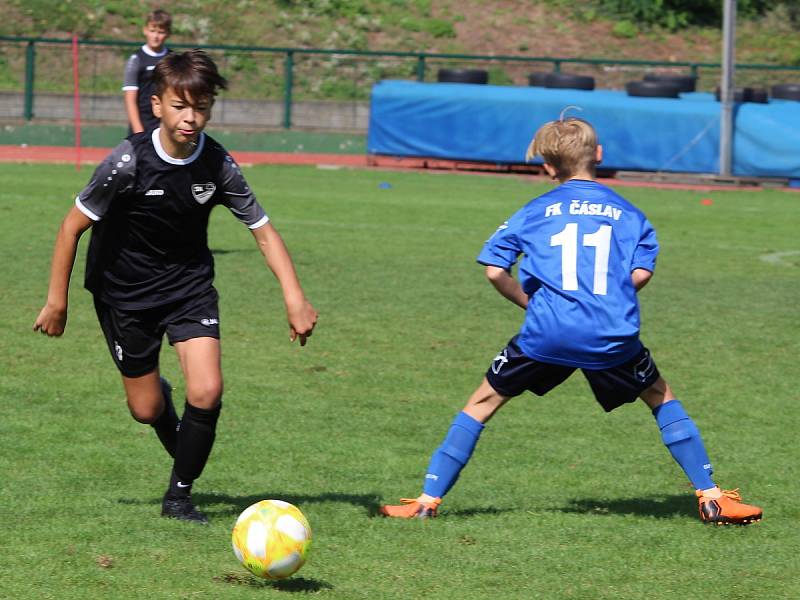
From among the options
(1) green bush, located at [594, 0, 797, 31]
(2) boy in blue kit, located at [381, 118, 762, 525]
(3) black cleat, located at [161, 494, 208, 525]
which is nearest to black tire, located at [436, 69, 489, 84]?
(1) green bush, located at [594, 0, 797, 31]

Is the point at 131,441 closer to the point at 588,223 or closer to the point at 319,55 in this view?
the point at 588,223

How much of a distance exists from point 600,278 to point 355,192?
1574 cm

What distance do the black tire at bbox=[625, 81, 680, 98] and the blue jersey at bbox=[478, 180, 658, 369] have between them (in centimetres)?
2024

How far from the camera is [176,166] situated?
532 cm

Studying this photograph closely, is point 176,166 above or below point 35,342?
above

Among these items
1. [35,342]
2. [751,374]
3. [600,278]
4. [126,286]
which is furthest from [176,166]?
[751,374]

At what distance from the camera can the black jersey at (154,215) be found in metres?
5.28

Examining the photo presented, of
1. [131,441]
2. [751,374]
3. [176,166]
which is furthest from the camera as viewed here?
[751,374]

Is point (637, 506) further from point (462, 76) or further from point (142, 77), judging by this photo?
point (462, 76)

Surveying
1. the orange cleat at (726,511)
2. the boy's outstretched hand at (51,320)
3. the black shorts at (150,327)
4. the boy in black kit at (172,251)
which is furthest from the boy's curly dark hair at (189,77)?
the orange cleat at (726,511)

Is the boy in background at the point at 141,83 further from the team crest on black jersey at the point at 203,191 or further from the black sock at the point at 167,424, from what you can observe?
the team crest on black jersey at the point at 203,191

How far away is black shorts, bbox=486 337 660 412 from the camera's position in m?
5.48

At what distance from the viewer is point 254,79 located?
99.2 feet

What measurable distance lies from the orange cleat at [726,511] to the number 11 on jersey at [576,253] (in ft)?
3.37
